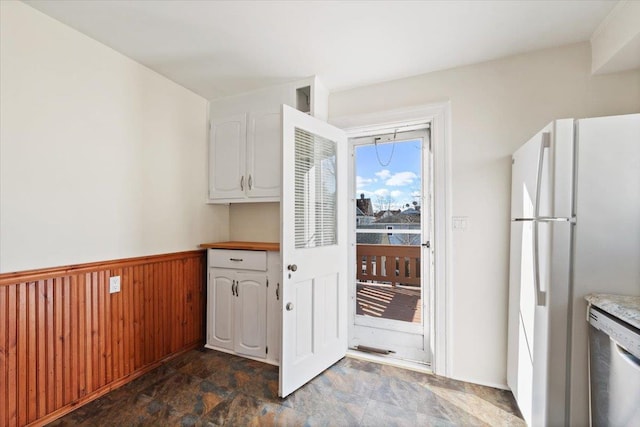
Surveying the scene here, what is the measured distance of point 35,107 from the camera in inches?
66.9

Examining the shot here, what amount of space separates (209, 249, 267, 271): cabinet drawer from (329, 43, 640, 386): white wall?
156 centimetres

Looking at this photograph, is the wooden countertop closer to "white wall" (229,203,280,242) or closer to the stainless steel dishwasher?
"white wall" (229,203,280,242)

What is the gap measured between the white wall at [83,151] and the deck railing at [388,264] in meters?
1.71

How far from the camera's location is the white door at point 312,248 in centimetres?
204

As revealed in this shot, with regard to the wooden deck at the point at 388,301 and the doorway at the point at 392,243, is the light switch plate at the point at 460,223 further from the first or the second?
the wooden deck at the point at 388,301

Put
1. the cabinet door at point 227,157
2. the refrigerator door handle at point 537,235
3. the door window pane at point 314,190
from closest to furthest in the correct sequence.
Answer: the refrigerator door handle at point 537,235 < the door window pane at point 314,190 < the cabinet door at point 227,157

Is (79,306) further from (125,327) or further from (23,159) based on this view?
(23,159)

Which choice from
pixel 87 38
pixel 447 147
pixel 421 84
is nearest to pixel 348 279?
pixel 447 147

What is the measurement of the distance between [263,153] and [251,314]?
4.65 ft

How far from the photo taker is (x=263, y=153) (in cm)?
262

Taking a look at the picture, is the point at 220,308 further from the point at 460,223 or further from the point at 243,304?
the point at 460,223

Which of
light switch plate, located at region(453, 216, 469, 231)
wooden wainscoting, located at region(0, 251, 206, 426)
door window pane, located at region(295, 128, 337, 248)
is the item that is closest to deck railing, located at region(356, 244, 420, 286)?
door window pane, located at region(295, 128, 337, 248)

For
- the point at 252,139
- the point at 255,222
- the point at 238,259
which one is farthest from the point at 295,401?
the point at 252,139

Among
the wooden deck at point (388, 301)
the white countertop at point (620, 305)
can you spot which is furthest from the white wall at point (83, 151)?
the white countertop at point (620, 305)
